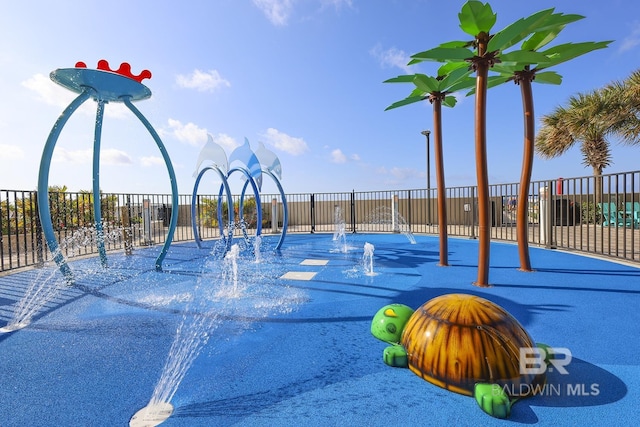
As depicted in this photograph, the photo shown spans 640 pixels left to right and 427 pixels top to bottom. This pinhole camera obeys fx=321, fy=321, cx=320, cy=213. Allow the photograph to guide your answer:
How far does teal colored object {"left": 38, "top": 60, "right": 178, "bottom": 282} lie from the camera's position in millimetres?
6160

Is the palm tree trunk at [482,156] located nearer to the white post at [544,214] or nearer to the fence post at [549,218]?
the fence post at [549,218]

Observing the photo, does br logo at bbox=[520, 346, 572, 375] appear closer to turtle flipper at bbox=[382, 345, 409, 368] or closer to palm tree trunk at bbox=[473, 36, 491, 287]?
turtle flipper at bbox=[382, 345, 409, 368]

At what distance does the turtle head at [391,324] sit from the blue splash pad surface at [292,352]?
0.13 meters

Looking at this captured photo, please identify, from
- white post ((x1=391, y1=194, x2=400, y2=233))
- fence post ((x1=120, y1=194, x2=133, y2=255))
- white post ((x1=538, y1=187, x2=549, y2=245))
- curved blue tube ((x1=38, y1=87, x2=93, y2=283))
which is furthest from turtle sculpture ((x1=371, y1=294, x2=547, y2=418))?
white post ((x1=391, y1=194, x2=400, y2=233))

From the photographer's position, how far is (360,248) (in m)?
11.3

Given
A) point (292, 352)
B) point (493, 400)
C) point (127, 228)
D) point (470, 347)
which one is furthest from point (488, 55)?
point (127, 228)

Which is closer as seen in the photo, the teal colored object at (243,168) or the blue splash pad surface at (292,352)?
the blue splash pad surface at (292,352)

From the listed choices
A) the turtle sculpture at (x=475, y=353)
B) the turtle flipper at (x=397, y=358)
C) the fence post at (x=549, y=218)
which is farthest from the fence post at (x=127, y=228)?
the fence post at (x=549, y=218)

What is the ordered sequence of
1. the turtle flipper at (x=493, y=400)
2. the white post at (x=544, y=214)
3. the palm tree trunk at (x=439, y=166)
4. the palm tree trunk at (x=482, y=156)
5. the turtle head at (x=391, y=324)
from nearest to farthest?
the turtle flipper at (x=493, y=400) < the turtle head at (x=391, y=324) < the palm tree trunk at (x=482, y=156) < the palm tree trunk at (x=439, y=166) < the white post at (x=544, y=214)

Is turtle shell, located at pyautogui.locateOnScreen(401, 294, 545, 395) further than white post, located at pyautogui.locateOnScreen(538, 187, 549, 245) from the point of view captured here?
No

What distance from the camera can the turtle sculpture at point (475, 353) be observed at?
237 cm

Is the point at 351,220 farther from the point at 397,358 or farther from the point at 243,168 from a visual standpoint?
the point at 397,358

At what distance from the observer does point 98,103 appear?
26.7 ft

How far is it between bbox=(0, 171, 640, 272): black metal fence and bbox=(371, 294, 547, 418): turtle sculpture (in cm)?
605
